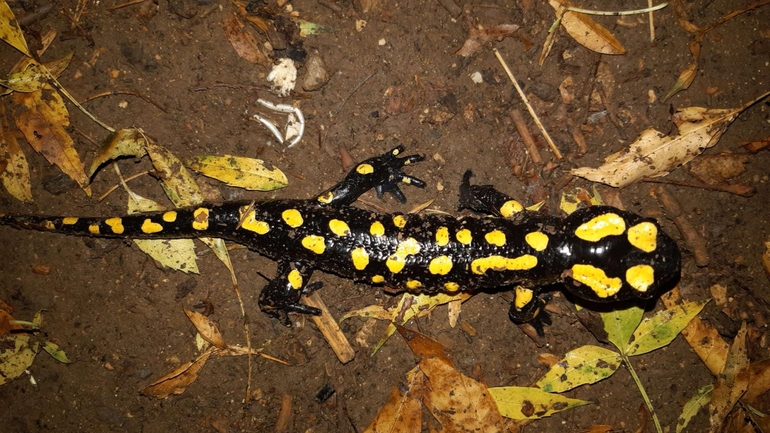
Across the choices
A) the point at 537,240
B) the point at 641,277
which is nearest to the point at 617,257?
the point at 641,277

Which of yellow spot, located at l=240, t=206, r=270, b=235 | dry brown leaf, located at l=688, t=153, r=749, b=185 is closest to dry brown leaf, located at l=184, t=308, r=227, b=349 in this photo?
yellow spot, located at l=240, t=206, r=270, b=235

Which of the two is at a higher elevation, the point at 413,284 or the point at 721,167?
the point at 721,167

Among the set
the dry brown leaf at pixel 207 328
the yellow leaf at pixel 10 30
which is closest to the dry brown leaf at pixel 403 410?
the dry brown leaf at pixel 207 328

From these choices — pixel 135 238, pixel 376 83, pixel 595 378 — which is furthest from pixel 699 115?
pixel 135 238

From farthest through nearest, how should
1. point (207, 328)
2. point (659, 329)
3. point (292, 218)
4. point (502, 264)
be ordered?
point (207, 328) → point (659, 329) → point (292, 218) → point (502, 264)

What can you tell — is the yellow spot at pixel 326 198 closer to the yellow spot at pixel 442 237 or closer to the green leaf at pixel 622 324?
the yellow spot at pixel 442 237

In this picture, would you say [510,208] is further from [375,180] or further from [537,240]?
[375,180]

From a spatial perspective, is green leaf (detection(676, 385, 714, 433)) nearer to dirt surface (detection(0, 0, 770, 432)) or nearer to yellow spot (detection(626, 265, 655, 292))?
dirt surface (detection(0, 0, 770, 432))
